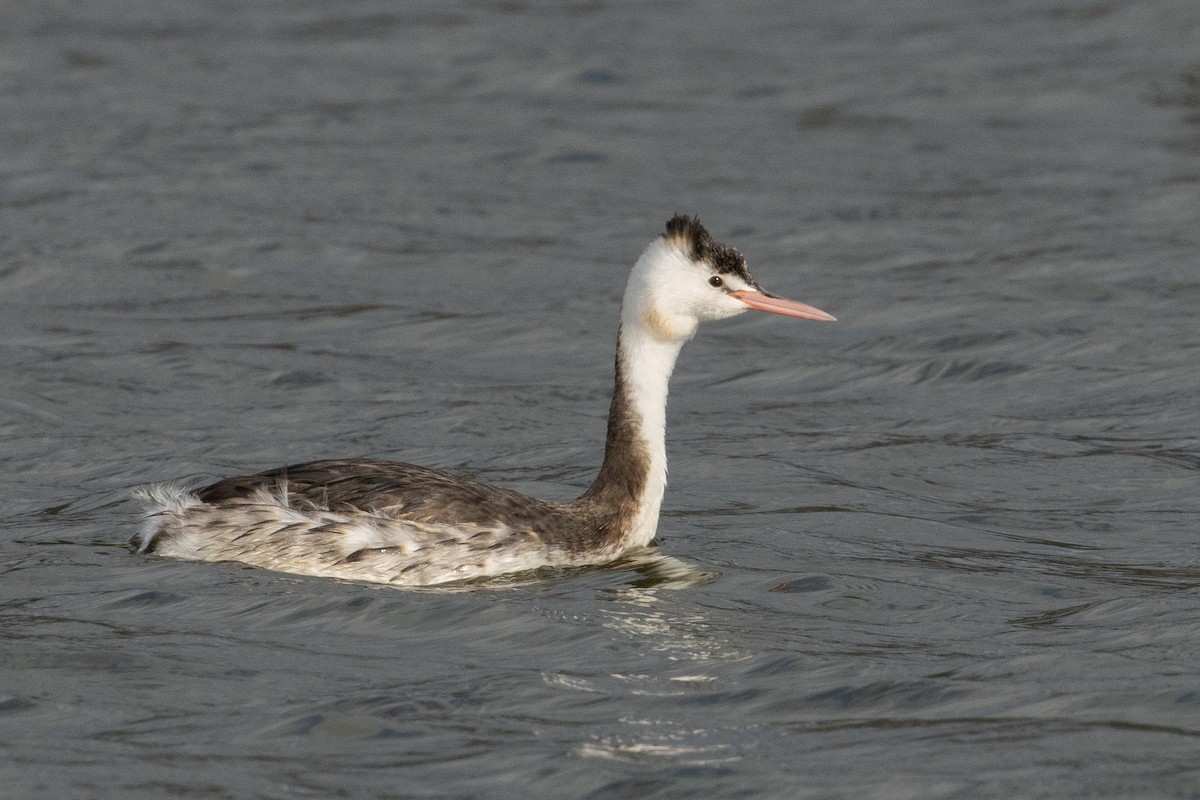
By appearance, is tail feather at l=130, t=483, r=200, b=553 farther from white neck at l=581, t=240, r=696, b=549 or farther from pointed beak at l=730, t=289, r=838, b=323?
pointed beak at l=730, t=289, r=838, b=323

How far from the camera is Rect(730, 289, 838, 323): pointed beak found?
30.5ft

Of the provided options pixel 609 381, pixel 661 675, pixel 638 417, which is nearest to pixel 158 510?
pixel 638 417

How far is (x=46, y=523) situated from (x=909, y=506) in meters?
4.32

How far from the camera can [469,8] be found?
24297 millimetres

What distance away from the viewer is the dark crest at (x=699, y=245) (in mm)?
9156

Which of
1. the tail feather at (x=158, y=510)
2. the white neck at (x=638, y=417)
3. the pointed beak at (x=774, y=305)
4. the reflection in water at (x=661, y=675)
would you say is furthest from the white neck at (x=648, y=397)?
the tail feather at (x=158, y=510)

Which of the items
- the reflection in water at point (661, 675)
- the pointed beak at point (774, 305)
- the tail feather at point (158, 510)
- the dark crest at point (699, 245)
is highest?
the dark crest at point (699, 245)

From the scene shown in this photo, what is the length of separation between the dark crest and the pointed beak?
130mm

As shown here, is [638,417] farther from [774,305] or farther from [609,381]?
[609,381]

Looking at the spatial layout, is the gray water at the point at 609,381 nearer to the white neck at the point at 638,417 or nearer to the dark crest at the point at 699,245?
→ the white neck at the point at 638,417

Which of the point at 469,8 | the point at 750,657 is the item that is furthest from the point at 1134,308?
the point at 469,8

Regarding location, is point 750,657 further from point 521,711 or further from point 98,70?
point 98,70

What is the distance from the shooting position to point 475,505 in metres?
8.88

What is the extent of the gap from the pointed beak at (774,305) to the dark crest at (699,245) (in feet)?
0.42
